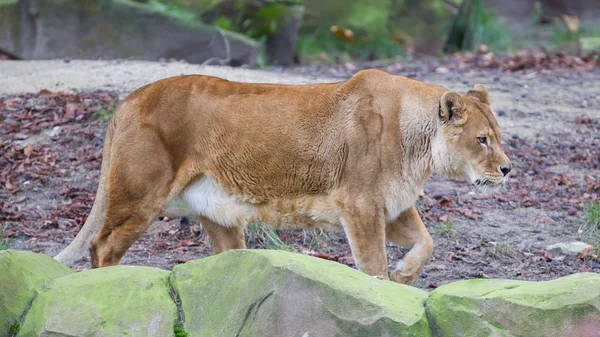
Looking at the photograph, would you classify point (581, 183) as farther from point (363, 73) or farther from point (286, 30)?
point (286, 30)

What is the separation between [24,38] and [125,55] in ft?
4.77

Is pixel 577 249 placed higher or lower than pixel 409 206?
lower

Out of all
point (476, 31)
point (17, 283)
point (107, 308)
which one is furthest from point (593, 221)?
point (476, 31)

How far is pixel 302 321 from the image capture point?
4.55 meters

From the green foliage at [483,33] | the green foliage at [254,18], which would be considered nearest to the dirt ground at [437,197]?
the green foliage at [254,18]

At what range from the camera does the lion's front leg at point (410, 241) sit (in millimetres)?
6371

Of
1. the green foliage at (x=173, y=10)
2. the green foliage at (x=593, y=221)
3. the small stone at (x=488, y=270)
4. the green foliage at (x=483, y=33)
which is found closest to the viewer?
the small stone at (x=488, y=270)

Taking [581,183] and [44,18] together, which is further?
[44,18]

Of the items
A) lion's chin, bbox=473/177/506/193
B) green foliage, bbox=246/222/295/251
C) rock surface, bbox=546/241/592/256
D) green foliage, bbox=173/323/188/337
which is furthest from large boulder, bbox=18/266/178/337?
rock surface, bbox=546/241/592/256

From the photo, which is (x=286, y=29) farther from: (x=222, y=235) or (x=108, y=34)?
(x=222, y=235)

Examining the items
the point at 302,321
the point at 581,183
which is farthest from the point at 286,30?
the point at 302,321

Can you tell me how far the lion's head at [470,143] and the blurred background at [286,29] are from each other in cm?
783

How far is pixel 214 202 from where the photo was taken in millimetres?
6406

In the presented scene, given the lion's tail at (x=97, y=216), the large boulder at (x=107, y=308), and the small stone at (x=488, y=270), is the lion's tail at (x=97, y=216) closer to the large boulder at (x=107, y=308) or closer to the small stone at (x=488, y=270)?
the large boulder at (x=107, y=308)
